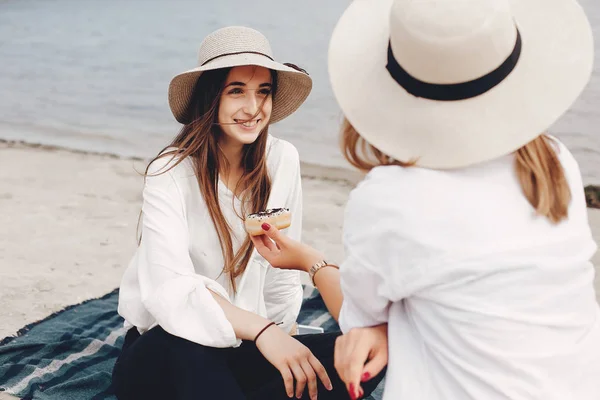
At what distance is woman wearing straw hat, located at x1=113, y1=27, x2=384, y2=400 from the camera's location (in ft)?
7.01

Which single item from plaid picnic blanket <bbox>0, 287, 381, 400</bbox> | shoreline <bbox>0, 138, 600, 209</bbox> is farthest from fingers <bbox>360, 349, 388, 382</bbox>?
shoreline <bbox>0, 138, 600, 209</bbox>

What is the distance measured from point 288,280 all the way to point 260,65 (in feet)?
2.69

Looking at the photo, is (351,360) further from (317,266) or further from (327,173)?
(327,173)

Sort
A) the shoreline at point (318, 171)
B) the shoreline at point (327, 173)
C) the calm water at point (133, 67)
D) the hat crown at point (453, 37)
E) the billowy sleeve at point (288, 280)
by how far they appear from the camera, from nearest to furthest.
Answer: the hat crown at point (453, 37) → the billowy sleeve at point (288, 280) → the shoreline at point (327, 173) → the shoreline at point (318, 171) → the calm water at point (133, 67)

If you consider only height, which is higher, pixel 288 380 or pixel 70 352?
pixel 288 380

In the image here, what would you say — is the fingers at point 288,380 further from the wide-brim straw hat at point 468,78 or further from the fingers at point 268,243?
the wide-brim straw hat at point 468,78

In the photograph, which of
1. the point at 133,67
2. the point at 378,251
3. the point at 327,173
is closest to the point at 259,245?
the point at 378,251

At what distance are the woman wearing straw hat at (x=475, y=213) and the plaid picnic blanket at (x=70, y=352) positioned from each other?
5.11 feet

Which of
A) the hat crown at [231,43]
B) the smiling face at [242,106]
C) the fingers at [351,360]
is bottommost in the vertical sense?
the fingers at [351,360]

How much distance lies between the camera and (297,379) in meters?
2.04

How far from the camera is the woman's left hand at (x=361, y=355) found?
1.50m

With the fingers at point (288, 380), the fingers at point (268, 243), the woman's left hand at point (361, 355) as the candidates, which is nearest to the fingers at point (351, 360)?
the woman's left hand at point (361, 355)

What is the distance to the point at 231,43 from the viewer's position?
2477mm

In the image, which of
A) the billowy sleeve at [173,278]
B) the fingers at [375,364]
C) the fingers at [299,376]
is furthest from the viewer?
the billowy sleeve at [173,278]
